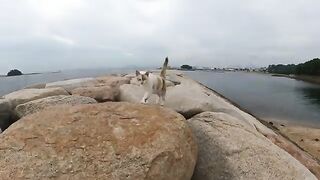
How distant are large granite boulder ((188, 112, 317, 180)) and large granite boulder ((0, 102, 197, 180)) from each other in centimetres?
67

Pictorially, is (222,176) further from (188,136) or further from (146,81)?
(146,81)

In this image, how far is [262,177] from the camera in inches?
290

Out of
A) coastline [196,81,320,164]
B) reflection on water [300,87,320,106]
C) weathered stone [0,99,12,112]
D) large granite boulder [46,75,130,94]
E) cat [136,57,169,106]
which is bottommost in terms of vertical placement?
reflection on water [300,87,320,106]

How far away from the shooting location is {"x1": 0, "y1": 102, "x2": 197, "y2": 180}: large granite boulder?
20.1 feet

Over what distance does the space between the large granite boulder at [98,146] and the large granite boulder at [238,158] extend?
26.4 inches

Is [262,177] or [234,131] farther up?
[234,131]

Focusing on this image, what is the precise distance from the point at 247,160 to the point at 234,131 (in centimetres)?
89

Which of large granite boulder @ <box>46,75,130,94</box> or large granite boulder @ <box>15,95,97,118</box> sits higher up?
large granite boulder @ <box>15,95,97,118</box>

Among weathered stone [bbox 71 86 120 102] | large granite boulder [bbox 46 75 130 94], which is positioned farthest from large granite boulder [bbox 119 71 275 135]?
large granite boulder [bbox 46 75 130 94]

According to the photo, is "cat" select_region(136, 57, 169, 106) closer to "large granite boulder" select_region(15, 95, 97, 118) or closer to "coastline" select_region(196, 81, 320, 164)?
"large granite boulder" select_region(15, 95, 97, 118)

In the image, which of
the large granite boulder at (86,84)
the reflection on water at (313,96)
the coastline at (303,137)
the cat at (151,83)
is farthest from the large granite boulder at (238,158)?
the reflection on water at (313,96)

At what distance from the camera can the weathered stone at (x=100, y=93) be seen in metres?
13.4

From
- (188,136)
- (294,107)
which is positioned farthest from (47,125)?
(294,107)

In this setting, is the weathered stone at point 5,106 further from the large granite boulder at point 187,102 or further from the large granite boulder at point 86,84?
the large granite boulder at point 187,102
